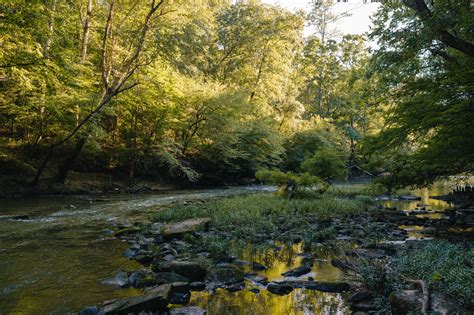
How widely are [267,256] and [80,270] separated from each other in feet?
12.0

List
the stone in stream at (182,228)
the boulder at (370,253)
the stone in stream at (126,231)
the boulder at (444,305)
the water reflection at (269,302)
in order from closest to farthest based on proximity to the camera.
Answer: the boulder at (444,305) < the water reflection at (269,302) < the boulder at (370,253) < the stone in stream at (182,228) < the stone in stream at (126,231)

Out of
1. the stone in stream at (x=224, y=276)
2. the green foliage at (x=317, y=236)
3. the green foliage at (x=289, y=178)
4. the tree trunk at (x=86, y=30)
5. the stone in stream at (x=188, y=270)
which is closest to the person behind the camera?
the stone in stream at (x=224, y=276)

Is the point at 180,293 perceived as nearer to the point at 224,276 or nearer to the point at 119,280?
the point at 224,276

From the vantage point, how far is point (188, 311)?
4336 mm

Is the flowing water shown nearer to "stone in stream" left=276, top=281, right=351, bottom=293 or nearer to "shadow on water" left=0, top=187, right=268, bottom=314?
"shadow on water" left=0, top=187, right=268, bottom=314

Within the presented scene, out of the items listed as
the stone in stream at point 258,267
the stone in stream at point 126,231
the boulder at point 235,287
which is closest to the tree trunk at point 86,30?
the stone in stream at point 126,231

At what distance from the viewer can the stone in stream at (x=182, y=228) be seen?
8367 mm

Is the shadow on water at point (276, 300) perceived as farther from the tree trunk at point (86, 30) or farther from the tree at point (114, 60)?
the tree trunk at point (86, 30)

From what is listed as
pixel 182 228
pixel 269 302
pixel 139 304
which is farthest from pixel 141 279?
pixel 182 228

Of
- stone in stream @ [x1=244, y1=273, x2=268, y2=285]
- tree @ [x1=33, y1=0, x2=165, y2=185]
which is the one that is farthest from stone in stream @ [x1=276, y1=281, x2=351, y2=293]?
tree @ [x1=33, y1=0, x2=165, y2=185]

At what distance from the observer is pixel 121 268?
6059 mm

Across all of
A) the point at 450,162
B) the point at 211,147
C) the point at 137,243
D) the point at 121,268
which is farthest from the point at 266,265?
the point at 211,147

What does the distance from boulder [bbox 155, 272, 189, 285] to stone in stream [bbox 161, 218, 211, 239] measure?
9.37ft

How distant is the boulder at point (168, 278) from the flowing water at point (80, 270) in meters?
0.42
